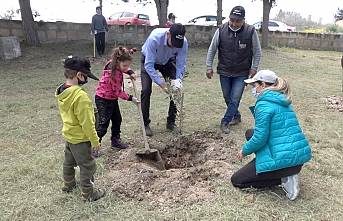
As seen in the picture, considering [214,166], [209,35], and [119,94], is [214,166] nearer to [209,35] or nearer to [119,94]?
[119,94]

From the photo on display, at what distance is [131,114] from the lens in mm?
5504

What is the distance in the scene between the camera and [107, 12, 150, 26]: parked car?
1778 cm

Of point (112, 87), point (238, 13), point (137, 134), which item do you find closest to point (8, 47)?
point (137, 134)

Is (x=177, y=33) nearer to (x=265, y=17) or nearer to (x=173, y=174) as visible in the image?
(x=173, y=174)

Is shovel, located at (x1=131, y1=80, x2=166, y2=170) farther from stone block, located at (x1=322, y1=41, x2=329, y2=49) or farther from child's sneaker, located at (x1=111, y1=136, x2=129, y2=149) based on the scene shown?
stone block, located at (x1=322, y1=41, x2=329, y2=49)

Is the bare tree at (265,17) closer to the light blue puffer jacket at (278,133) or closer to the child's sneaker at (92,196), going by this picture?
the light blue puffer jacket at (278,133)

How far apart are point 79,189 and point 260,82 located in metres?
1.92

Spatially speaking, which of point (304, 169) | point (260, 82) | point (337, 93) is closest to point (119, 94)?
point (260, 82)

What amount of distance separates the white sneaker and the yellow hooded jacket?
171 centimetres

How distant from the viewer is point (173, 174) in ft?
10.7

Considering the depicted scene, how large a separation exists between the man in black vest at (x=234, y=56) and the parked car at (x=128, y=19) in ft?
45.5

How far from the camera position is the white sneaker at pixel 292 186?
290 centimetres

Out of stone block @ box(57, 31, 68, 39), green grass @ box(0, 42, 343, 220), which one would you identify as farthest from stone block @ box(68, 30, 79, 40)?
green grass @ box(0, 42, 343, 220)

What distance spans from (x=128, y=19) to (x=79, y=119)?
53.1ft
